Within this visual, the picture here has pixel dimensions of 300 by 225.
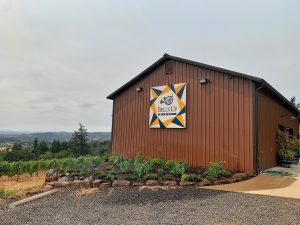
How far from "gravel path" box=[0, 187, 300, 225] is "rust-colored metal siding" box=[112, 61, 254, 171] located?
3.13 metres

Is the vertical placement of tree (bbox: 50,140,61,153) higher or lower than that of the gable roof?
lower

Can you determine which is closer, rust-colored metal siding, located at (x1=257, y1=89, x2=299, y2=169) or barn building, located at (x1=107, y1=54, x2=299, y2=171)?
barn building, located at (x1=107, y1=54, x2=299, y2=171)

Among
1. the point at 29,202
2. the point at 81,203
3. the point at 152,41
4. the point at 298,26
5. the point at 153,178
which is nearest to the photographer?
the point at 81,203

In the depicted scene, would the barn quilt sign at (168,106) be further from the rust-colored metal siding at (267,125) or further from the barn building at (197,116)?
the rust-colored metal siding at (267,125)

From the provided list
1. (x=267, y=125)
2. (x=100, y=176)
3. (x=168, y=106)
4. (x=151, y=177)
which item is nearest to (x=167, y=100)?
(x=168, y=106)

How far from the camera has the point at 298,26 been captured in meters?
11.5

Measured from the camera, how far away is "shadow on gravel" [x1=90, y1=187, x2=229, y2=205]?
5.41 metres

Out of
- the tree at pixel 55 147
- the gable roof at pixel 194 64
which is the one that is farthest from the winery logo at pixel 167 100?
the tree at pixel 55 147

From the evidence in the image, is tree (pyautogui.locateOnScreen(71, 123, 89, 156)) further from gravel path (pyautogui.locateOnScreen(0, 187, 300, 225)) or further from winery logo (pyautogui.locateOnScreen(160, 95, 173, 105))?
gravel path (pyautogui.locateOnScreen(0, 187, 300, 225))

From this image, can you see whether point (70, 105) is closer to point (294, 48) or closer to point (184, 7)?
point (184, 7)

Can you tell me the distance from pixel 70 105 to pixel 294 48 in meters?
18.7

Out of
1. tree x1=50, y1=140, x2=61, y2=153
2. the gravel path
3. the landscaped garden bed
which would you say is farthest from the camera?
tree x1=50, y1=140, x2=61, y2=153

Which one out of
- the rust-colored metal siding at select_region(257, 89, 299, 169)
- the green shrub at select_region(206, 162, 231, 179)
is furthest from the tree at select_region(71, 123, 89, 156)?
the green shrub at select_region(206, 162, 231, 179)

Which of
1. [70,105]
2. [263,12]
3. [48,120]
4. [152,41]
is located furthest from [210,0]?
[48,120]
